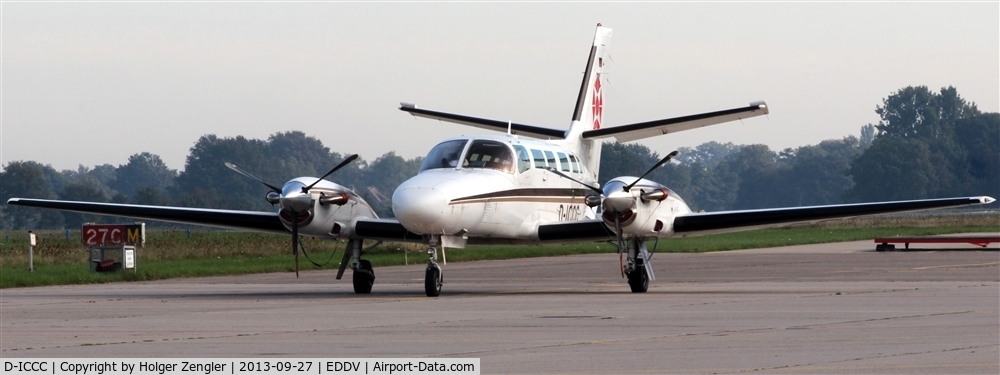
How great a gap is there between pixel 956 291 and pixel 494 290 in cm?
761

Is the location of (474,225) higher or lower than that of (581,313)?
higher

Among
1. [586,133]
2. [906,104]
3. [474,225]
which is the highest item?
[906,104]

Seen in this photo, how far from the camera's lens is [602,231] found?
66.3 feet

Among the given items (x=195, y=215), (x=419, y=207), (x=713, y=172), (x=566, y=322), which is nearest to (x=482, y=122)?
(x=195, y=215)

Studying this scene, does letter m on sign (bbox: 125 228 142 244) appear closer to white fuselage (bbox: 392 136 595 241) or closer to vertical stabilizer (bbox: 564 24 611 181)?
vertical stabilizer (bbox: 564 24 611 181)

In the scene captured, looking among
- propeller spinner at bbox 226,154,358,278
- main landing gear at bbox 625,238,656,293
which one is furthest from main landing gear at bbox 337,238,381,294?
main landing gear at bbox 625,238,656,293

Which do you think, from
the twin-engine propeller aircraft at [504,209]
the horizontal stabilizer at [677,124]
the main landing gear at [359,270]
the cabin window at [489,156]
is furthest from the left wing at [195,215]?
the horizontal stabilizer at [677,124]

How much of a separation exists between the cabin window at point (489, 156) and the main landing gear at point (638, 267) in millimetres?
2457

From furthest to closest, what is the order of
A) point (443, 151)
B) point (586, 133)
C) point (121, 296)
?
point (586, 133), point (121, 296), point (443, 151)

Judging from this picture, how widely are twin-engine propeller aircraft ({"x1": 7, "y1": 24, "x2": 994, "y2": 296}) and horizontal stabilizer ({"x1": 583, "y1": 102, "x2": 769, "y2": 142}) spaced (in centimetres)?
2

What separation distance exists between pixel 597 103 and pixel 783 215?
751 cm

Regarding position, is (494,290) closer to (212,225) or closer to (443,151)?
(443,151)

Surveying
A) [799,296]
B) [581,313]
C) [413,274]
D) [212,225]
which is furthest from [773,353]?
[413,274]

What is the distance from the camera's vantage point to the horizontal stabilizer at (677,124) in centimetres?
2119
